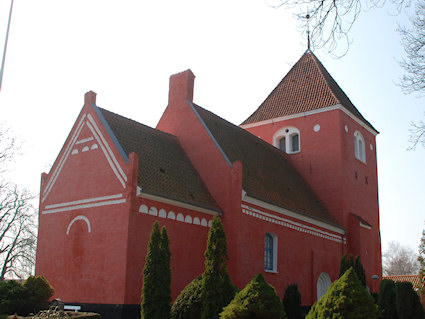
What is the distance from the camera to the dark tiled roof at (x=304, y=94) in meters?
29.8

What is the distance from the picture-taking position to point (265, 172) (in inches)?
962

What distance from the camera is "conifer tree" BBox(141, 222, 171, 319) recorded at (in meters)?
13.9

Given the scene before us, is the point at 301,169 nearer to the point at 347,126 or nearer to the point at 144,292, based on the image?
the point at 347,126

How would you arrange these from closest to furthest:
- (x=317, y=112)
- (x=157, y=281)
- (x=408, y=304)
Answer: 1. (x=157, y=281)
2. (x=408, y=304)
3. (x=317, y=112)

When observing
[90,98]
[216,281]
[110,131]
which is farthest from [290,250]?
[90,98]

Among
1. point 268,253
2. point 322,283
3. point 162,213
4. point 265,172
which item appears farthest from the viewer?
point 322,283

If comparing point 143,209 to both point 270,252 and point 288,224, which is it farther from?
point 288,224

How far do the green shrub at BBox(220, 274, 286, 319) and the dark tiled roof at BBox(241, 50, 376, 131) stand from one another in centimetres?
1932

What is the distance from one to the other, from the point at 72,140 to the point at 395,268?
74.5 m

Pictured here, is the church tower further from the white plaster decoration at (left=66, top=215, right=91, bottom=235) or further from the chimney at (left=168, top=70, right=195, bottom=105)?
the white plaster decoration at (left=66, top=215, right=91, bottom=235)

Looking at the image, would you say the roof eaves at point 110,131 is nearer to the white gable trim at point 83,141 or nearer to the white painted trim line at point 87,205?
the white gable trim at point 83,141

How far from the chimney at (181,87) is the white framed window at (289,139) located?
894 centimetres

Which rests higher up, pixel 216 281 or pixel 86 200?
pixel 86 200

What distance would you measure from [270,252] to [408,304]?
7.11 meters
